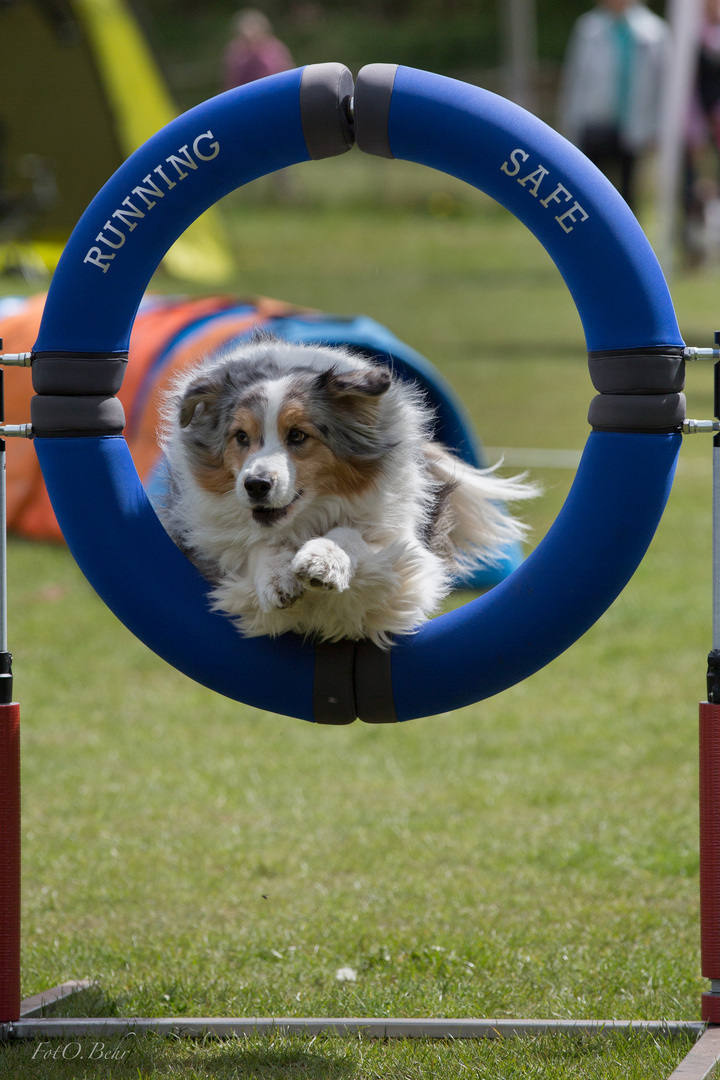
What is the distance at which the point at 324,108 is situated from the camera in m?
2.76

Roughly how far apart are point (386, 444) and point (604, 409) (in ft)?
1.68

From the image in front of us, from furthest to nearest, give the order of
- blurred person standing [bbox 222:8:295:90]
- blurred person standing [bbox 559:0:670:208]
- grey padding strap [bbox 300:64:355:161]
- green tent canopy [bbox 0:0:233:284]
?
blurred person standing [bbox 222:8:295:90], green tent canopy [bbox 0:0:233:284], blurred person standing [bbox 559:0:670:208], grey padding strap [bbox 300:64:355:161]

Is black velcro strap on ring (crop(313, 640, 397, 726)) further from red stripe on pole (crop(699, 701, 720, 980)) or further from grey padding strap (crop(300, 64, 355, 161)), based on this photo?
grey padding strap (crop(300, 64, 355, 161))

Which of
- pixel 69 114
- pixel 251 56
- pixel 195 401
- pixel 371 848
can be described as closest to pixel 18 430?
pixel 195 401

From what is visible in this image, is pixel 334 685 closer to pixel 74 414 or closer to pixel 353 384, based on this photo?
pixel 353 384

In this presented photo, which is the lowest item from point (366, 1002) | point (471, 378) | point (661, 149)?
point (366, 1002)

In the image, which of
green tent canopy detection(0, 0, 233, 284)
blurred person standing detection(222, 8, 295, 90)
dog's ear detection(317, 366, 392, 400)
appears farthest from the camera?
blurred person standing detection(222, 8, 295, 90)

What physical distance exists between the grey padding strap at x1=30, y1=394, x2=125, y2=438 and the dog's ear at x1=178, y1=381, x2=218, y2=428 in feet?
0.63

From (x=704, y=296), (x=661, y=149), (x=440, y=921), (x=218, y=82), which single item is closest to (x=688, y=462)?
(x=661, y=149)

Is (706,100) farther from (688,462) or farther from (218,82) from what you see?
(218,82)

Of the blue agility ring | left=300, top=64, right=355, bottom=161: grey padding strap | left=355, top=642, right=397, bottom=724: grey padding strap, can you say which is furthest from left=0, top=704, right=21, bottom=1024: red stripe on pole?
left=300, top=64, right=355, bottom=161: grey padding strap

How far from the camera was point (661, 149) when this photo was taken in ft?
36.7

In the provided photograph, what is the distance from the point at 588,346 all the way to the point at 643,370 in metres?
0.16

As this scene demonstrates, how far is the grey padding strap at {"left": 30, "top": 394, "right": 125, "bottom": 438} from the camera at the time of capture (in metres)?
2.83
